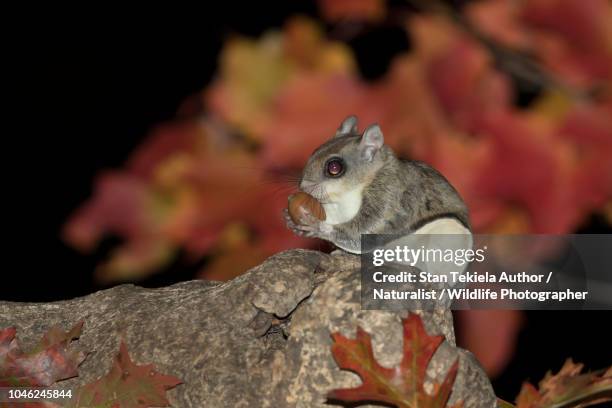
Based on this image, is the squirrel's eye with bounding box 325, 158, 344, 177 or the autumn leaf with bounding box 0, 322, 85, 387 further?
the squirrel's eye with bounding box 325, 158, 344, 177

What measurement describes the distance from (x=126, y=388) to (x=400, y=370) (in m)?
0.99

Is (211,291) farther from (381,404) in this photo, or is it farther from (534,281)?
(534,281)

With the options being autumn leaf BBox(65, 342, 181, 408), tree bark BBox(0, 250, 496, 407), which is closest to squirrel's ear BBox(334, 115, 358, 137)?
tree bark BBox(0, 250, 496, 407)

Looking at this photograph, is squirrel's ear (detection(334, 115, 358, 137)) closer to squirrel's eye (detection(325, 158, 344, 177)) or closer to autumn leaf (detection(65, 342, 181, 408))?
squirrel's eye (detection(325, 158, 344, 177))

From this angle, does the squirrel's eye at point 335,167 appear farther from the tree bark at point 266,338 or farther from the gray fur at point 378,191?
the tree bark at point 266,338

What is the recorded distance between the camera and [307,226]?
3.63 meters

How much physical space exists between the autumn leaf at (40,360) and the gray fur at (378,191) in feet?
3.37

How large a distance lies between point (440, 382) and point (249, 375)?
68 cm

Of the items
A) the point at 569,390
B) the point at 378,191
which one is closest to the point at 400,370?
the point at 569,390

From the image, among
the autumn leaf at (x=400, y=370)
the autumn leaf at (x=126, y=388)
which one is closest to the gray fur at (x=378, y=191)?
the autumn leaf at (x=400, y=370)

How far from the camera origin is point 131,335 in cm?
332

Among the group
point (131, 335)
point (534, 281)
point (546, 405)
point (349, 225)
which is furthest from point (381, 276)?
point (534, 281)

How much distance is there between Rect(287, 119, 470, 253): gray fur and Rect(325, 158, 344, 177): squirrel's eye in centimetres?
2

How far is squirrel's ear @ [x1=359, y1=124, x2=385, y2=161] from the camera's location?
3.71 metres
